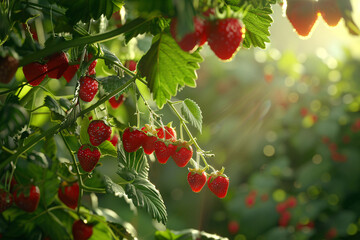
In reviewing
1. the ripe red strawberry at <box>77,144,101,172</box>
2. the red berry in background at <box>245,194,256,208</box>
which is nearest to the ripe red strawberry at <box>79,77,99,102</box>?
the ripe red strawberry at <box>77,144,101,172</box>

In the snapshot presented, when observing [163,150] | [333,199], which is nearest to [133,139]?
[163,150]

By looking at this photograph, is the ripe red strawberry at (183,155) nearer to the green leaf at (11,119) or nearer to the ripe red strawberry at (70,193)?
the ripe red strawberry at (70,193)

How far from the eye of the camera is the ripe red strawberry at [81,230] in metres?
0.93

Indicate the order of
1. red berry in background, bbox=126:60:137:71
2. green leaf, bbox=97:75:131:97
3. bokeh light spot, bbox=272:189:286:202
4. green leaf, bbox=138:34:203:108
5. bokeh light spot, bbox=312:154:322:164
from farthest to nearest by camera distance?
1. bokeh light spot, bbox=272:189:286:202
2. bokeh light spot, bbox=312:154:322:164
3. red berry in background, bbox=126:60:137:71
4. green leaf, bbox=97:75:131:97
5. green leaf, bbox=138:34:203:108

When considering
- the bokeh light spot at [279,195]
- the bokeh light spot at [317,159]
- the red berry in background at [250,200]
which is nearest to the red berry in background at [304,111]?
the bokeh light spot at [317,159]

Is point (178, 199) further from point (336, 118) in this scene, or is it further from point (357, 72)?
point (357, 72)

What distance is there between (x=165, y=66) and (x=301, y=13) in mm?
204

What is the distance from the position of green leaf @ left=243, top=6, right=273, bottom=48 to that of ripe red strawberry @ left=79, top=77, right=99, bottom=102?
260mm

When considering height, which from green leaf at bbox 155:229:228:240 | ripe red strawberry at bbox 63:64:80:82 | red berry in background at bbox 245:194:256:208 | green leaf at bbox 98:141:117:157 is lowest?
red berry in background at bbox 245:194:256:208

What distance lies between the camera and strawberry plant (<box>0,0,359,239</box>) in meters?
0.60

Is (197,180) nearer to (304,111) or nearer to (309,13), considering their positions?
(309,13)

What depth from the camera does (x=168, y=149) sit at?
86 cm

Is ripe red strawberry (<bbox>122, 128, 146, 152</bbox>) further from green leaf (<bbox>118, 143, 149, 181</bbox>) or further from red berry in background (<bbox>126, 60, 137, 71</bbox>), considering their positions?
red berry in background (<bbox>126, 60, 137, 71</bbox>)

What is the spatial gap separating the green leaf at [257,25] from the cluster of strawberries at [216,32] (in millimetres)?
154
